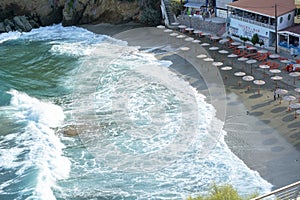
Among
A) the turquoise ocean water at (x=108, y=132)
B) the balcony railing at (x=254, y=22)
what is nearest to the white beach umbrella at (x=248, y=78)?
the turquoise ocean water at (x=108, y=132)

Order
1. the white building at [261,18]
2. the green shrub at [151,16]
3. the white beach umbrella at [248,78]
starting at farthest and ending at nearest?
the green shrub at [151,16], the white building at [261,18], the white beach umbrella at [248,78]

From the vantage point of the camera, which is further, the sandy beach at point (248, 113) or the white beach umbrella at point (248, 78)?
the white beach umbrella at point (248, 78)

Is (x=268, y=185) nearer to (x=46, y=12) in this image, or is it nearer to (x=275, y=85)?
(x=275, y=85)

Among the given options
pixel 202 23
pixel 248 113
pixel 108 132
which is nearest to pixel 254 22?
pixel 202 23

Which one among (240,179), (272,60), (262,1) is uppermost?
(262,1)

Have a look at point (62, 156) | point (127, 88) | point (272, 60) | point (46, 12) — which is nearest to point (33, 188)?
point (62, 156)

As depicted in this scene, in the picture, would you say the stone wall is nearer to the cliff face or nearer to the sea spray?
the cliff face

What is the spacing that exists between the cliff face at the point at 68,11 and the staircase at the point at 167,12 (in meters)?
4.48

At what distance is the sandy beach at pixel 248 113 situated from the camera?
3275 cm

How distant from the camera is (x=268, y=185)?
3044cm

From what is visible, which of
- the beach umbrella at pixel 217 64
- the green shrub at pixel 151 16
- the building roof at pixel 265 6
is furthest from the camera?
the green shrub at pixel 151 16

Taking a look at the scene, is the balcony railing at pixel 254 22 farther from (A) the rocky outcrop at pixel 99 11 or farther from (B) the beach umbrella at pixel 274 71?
(A) the rocky outcrop at pixel 99 11

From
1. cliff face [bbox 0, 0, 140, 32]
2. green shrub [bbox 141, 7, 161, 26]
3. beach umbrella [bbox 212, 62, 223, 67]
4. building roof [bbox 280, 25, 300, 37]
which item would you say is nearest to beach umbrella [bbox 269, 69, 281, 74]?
beach umbrella [bbox 212, 62, 223, 67]

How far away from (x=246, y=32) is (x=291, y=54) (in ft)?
24.6
